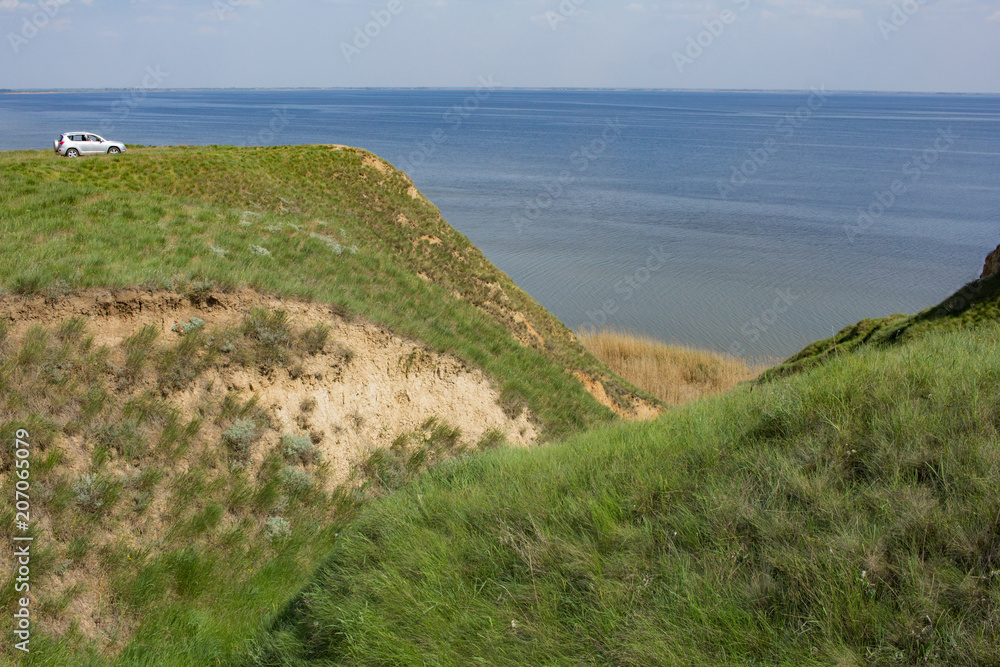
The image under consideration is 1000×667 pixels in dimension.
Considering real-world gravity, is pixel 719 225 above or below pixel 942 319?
above

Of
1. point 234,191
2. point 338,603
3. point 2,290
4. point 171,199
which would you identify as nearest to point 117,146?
point 234,191

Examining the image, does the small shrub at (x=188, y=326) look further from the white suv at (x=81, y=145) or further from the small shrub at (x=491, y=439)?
the white suv at (x=81, y=145)

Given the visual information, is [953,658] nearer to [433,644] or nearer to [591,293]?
[433,644]

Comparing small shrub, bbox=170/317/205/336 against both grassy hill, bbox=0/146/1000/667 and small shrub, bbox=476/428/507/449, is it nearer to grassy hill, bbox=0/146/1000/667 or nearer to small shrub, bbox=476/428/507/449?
grassy hill, bbox=0/146/1000/667

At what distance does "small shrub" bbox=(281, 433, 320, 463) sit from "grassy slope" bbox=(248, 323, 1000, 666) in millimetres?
3931

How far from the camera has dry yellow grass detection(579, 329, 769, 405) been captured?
24938 millimetres

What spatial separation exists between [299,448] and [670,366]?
63.2 ft

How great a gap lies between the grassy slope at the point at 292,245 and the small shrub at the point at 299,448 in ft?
10.6

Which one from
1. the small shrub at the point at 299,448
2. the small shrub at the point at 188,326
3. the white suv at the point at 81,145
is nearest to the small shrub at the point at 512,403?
the small shrub at the point at 299,448

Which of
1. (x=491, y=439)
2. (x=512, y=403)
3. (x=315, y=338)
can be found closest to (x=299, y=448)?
(x=315, y=338)

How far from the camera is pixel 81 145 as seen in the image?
2809 cm

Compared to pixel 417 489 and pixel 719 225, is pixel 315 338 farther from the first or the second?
pixel 719 225

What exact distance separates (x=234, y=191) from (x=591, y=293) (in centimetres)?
2098

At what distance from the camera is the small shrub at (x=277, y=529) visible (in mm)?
8102
